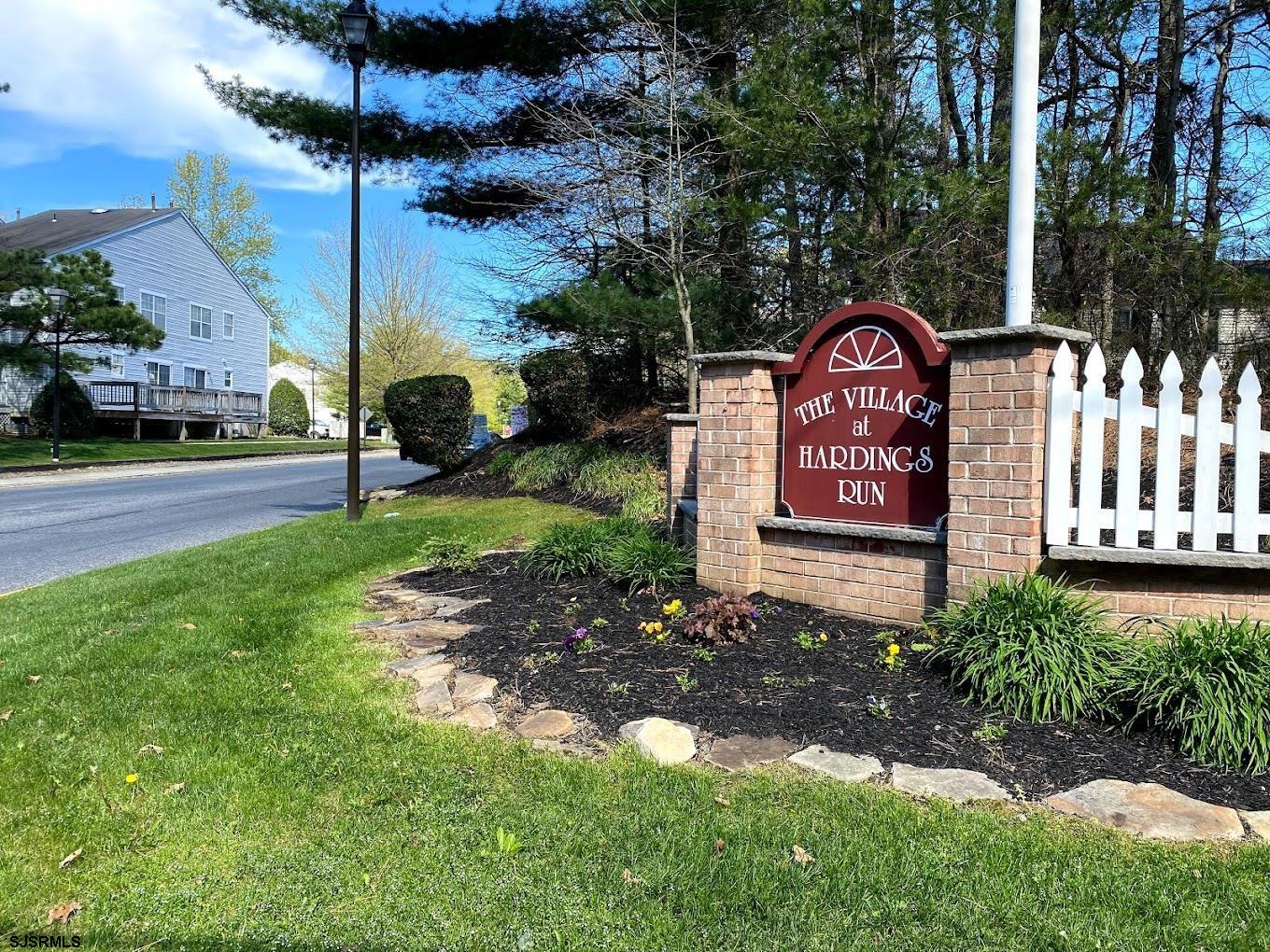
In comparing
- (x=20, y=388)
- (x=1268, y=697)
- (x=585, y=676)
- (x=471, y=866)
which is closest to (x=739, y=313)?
(x=585, y=676)

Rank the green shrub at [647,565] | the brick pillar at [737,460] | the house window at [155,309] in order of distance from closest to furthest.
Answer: the brick pillar at [737,460]
the green shrub at [647,565]
the house window at [155,309]

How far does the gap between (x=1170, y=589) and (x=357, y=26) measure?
979 centimetres

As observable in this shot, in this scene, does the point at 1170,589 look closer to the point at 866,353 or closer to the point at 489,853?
the point at 866,353

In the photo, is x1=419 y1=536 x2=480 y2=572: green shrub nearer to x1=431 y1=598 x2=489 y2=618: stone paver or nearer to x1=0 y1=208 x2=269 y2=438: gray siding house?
x1=431 y1=598 x2=489 y2=618: stone paver

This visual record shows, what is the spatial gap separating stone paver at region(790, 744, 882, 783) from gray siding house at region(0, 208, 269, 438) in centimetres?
2838

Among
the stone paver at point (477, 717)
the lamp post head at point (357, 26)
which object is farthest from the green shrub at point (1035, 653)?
the lamp post head at point (357, 26)

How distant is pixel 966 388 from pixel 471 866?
3.01m

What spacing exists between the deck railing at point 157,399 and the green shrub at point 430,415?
19.0m

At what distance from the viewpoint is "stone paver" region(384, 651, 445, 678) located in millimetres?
4141

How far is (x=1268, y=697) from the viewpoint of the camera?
294 cm

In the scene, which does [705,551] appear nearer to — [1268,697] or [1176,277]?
[1268,697]
